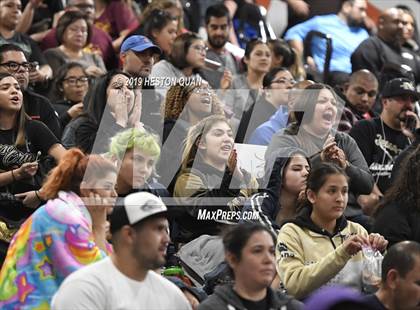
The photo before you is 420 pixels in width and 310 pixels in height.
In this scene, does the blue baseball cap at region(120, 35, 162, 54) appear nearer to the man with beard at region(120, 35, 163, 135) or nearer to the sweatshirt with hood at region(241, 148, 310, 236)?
the man with beard at region(120, 35, 163, 135)

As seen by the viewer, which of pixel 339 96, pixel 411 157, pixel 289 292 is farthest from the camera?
pixel 339 96

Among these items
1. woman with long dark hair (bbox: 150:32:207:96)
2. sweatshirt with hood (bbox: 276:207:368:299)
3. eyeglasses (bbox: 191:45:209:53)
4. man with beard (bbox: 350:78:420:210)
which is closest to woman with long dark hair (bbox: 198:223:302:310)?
sweatshirt with hood (bbox: 276:207:368:299)

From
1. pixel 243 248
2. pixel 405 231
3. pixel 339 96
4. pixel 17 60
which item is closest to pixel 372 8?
pixel 339 96

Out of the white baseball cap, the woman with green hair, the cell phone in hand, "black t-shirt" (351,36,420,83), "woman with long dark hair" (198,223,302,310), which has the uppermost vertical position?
the white baseball cap

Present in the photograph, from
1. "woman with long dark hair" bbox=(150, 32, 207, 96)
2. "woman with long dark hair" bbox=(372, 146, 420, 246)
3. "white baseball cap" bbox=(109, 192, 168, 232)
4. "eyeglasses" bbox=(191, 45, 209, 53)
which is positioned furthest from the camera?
"eyeglasses" bbox=(191, 45, 209, 53)

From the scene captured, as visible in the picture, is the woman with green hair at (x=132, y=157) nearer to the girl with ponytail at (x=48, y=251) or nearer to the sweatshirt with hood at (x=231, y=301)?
the girl with ponytail at (x=48, y=251)

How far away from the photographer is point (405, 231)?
8039mm

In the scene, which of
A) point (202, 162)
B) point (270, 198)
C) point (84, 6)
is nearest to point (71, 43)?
point (84, 6)

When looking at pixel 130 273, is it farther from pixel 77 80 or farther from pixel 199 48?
pixel 199 48

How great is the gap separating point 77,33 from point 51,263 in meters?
5.51

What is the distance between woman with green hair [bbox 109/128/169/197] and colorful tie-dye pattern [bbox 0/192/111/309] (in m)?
1.27

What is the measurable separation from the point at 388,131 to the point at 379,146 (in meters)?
0.16

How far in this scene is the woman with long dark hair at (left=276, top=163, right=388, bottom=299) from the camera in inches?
299

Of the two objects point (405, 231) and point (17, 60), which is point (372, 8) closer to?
point (17, 60)
